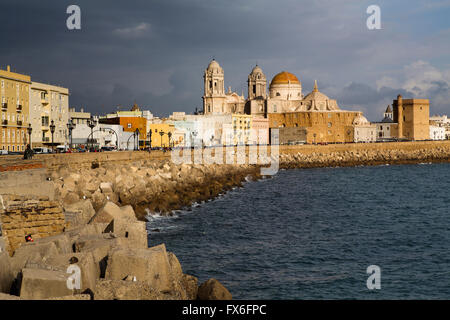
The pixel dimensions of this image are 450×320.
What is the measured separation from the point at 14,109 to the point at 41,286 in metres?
36.6

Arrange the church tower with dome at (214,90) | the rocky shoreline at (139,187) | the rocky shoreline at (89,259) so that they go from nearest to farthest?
the rocky shoreline at (89,259) < the rocky shoreline at (139,187) < the church tower with dome at (214,90)

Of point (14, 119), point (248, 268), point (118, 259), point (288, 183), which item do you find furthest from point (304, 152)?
point (118, 259)

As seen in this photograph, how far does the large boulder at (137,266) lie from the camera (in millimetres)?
8180

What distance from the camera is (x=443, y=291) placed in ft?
40.0

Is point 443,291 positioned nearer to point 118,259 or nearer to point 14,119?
point 118,259

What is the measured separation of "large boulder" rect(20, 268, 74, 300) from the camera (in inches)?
271

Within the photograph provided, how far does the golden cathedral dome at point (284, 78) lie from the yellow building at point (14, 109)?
65777 millimetres

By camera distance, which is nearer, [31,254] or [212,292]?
[31,254]

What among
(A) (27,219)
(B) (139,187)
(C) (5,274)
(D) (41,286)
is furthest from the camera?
(B) (139,187)

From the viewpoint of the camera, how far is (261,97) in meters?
98.8

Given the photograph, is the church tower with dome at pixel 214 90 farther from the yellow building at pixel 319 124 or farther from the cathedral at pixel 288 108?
the yellow building at pixel 319 124

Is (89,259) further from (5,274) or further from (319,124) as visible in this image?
(319,124)

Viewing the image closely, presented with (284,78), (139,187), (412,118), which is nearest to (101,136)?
(139,187)

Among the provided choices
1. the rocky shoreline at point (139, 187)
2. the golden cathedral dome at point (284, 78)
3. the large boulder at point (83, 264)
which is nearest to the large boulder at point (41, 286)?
the large boulder at point (83, 264)
